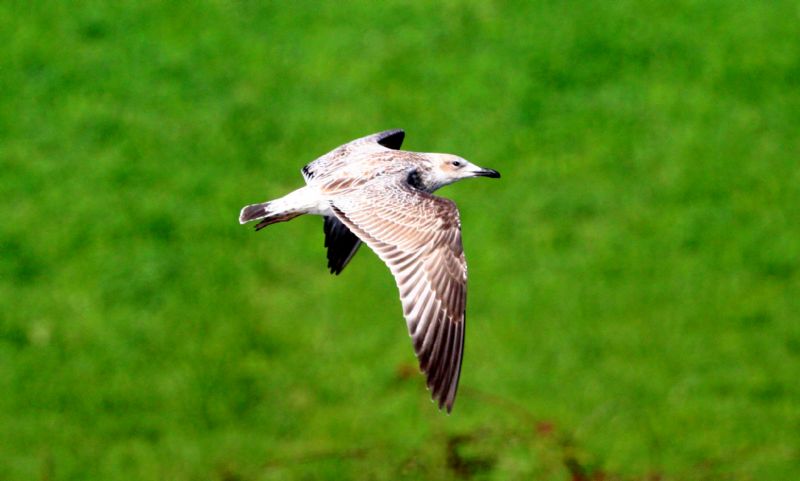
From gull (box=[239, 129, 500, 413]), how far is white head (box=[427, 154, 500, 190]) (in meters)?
0.08

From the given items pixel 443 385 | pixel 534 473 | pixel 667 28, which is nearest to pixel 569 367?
pixel 534 473

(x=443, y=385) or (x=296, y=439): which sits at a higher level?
(x=443, y=385)

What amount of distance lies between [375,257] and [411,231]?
16.7 feet

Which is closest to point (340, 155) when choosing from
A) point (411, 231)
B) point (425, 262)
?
point (411, 231)

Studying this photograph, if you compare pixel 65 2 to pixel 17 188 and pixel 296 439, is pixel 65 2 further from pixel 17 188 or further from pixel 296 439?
pixel 296 439

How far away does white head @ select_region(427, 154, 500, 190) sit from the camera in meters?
7.69

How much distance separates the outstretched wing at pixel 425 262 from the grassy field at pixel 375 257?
9.00 feet

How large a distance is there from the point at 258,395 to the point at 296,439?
497 millimetres

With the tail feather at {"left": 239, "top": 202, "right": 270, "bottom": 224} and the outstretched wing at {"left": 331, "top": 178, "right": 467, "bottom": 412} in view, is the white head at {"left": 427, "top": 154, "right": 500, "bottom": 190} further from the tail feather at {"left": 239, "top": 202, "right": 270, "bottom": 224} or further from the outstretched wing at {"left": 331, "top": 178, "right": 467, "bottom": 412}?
the tail feather at {"left": 239, "top": 202, "right": 270, "bottom": 224}

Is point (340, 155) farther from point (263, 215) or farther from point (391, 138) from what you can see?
point (263, 215)

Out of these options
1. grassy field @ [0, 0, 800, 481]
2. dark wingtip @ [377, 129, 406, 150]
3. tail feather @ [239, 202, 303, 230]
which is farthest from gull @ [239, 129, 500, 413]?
grassy field @ [0, 0, 800, 481]

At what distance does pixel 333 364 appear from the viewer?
11367 millimetres

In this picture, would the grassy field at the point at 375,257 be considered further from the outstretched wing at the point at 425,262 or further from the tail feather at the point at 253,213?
the tail feather at the point at 253,213

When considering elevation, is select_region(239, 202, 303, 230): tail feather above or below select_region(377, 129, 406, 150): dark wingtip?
above
